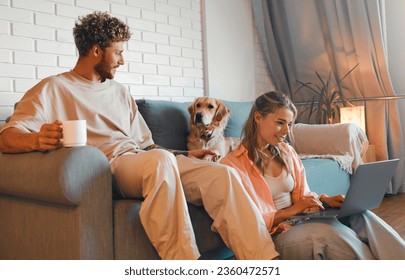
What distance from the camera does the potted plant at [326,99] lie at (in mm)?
3941

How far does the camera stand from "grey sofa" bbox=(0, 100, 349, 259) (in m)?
1.44

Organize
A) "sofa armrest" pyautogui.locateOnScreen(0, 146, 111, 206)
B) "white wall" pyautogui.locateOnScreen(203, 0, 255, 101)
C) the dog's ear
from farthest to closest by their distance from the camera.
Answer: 1. "white wall" pyautogui.locateOnScreen(203, 0, 255, 101)
2. the dog's ear
3. "sofa armrest" pyautogui.locateOnScreen(0, 146, 111, 206)

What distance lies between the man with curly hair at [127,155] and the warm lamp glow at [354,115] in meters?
2.16

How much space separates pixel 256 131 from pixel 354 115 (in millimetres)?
2247

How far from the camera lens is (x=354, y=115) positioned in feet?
12.3

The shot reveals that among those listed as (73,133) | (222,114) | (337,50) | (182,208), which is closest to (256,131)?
(182,208)

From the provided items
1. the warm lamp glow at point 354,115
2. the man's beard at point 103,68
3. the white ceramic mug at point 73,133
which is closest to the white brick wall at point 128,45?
the man's beard at point 103,68

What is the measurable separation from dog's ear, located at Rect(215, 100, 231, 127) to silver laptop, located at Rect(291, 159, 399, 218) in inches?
54.9

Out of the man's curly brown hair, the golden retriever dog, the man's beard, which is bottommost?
the golden retriever dog

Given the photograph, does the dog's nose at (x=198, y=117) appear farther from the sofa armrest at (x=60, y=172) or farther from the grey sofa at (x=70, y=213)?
the sofa armrest at (x=60, y=172)

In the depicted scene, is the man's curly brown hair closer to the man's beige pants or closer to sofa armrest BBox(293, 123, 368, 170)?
the man's beige pants

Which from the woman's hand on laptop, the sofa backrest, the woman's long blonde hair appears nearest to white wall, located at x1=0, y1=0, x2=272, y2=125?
the sofa backrest

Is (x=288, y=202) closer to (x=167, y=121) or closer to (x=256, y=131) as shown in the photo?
(x=256, y=131)

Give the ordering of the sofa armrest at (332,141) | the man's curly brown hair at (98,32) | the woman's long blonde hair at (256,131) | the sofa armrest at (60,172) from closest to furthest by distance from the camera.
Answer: the sofa armrest at (60,172) < the woman's long blonde hair at (256,131) < the man's curly brown hair at (98,32) < the sofa armrest at (332,141)
